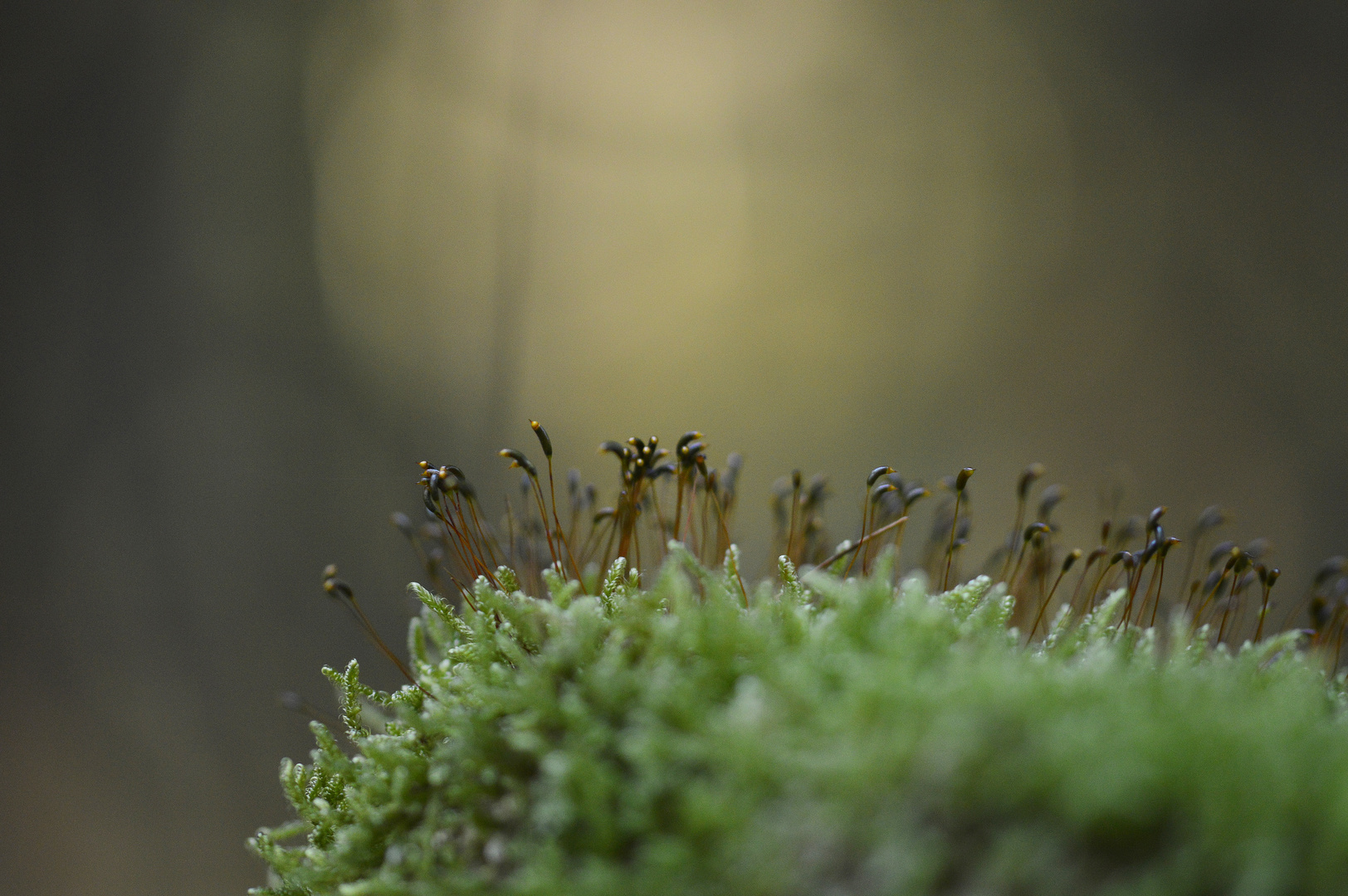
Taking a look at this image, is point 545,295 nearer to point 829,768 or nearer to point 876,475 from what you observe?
point 876,475

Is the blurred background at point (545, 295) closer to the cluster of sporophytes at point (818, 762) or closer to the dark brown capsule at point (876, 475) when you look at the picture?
the dark brown capsule at point (876, 475)

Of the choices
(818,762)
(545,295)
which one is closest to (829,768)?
(818,762)

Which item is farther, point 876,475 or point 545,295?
point 545,295

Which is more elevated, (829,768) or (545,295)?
(545,295)

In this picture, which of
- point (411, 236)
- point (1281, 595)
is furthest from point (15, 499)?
point (1281, 595)

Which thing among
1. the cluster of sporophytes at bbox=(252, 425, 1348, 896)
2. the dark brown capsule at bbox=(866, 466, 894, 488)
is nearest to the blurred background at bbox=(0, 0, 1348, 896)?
the dark brown capsule at bbox=(866, 466, 894, 488)

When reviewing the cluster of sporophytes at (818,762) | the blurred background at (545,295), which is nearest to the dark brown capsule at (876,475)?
the cluster of sporophytes at (818,762)

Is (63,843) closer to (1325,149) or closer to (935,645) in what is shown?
(935,645)
